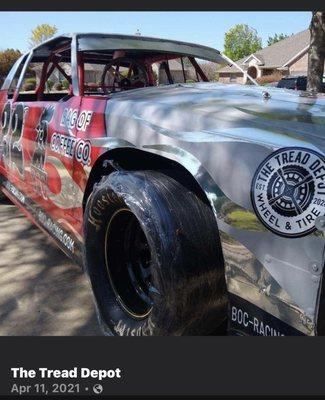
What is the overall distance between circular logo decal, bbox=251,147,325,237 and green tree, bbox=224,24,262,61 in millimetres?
90805

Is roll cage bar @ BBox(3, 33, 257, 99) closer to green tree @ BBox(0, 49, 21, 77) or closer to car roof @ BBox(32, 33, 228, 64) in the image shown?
car roof @ BBox(32, 33, 228, 64)

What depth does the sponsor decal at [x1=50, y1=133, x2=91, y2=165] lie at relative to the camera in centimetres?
284

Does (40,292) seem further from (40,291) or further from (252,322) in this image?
→ (252,322)

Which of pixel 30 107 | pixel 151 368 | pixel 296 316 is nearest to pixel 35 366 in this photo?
pixel 151 368

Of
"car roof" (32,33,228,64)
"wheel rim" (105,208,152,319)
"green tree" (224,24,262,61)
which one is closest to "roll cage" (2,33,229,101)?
"car roof" (32,33,228,64)

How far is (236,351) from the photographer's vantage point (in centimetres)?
184

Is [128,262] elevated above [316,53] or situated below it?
below

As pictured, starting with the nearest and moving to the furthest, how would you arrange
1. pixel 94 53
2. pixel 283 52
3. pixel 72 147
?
pixel 72 147
pixel 94 53
pixel 283 52

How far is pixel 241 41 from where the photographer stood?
89000mm
